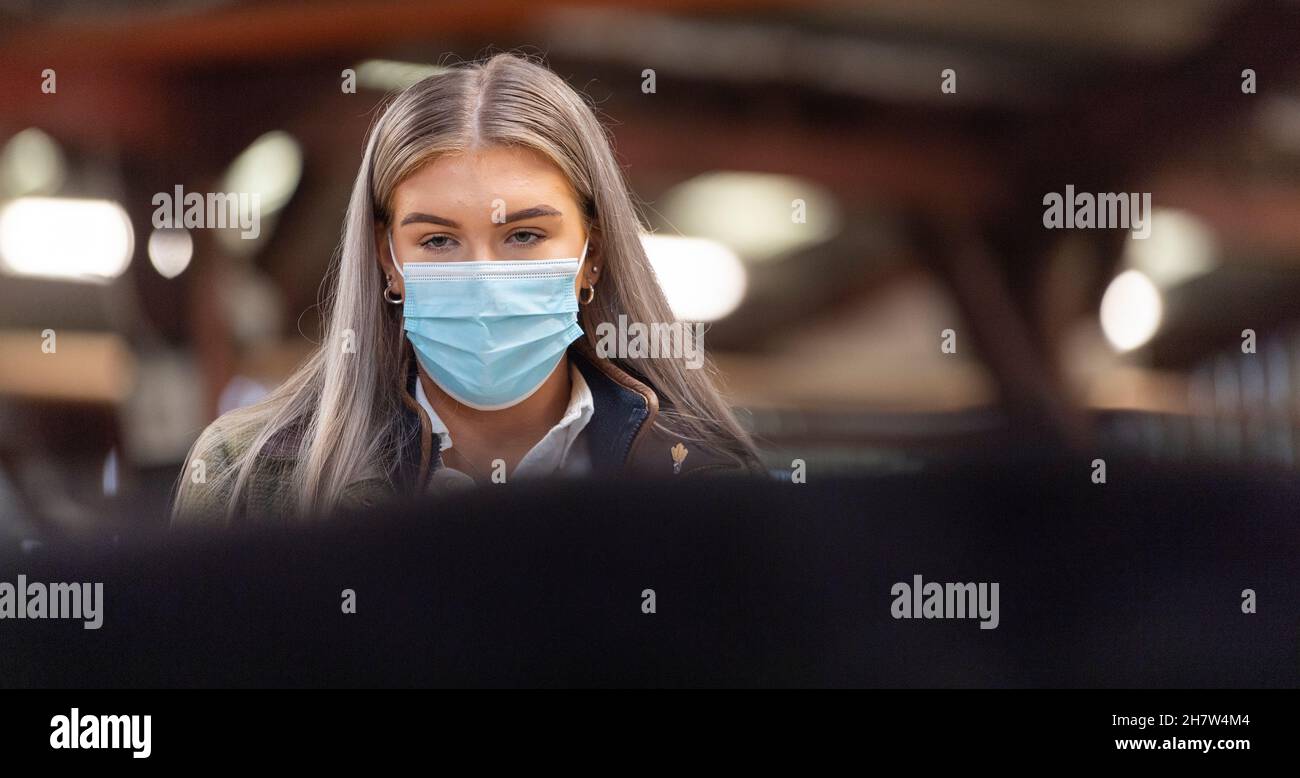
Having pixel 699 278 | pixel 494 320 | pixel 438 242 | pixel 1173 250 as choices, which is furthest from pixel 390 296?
pixel 1173 250

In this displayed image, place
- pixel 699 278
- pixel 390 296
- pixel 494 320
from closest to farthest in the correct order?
1. pixel 494 320
2. pixel 390 296
3. pixel 699 278

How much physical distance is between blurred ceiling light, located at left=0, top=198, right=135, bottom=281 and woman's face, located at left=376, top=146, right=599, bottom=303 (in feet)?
2.96

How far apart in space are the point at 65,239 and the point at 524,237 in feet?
4.62

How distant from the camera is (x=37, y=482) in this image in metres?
3.72

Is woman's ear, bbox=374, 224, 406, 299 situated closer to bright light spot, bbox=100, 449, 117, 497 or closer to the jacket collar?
the jacket collar

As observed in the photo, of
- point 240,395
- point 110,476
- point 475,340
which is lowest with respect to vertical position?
point 110,476

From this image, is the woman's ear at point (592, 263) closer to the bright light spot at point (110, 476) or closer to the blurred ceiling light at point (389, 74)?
the blurred ceiling light at point (389, 74)

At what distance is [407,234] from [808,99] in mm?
1269

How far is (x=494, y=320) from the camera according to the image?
3539mm

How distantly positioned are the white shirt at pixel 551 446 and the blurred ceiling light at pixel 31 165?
128 centimetres

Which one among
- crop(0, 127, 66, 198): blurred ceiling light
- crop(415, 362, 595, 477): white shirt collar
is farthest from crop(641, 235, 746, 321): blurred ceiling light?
crop(0, 127, 66, 198): blurred ceiling light

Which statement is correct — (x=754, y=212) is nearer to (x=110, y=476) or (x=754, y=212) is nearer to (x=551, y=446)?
(x=551, y=446)

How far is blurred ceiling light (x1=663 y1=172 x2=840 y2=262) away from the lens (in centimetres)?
376
